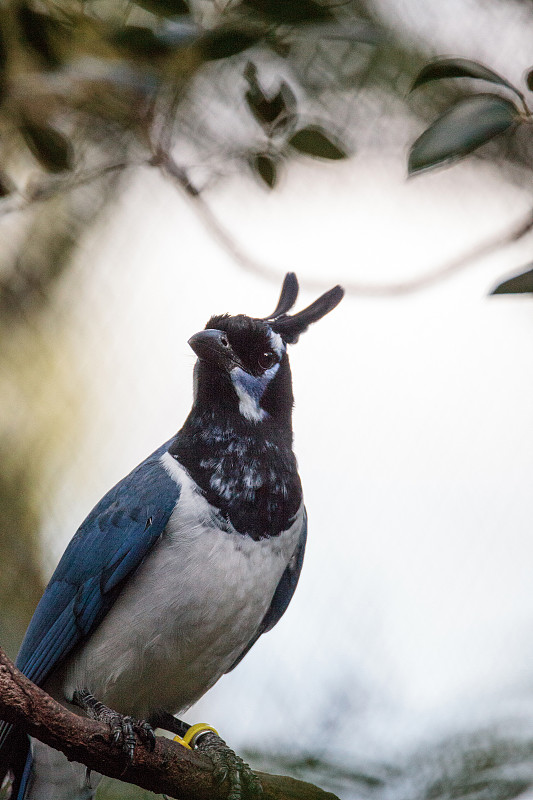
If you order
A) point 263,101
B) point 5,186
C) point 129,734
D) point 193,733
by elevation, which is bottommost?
point 129,734

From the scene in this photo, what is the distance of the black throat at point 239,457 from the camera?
2.20 m

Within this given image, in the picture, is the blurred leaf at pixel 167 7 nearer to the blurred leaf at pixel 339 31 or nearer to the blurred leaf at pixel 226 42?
the blurred leaf at pixel 226 42

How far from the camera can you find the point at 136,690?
7.21 ft

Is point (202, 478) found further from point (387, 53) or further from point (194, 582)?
point (387, 53)

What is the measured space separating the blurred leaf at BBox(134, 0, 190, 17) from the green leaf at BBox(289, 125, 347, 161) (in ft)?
1.22

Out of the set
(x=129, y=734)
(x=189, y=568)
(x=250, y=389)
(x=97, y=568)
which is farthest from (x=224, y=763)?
(x=250, y=389)

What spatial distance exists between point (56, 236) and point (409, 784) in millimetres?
2460

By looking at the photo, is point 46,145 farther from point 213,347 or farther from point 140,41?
point 213,347

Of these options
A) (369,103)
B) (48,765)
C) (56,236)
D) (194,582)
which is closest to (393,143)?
(369,103)

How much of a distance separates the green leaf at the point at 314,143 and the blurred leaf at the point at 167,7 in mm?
373

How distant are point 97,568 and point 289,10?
139 centimetres

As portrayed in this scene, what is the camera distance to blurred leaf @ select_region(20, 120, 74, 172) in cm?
193

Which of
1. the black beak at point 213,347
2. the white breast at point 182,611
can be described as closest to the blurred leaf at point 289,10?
the black beak at point 213,347

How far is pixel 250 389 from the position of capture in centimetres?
236
